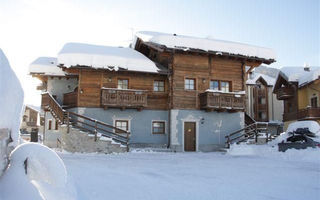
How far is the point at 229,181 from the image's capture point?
7719 mm

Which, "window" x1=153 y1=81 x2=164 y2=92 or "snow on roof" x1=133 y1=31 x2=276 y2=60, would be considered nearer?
"snow on roof" x1=133 y1=31 x2=276 y2=60

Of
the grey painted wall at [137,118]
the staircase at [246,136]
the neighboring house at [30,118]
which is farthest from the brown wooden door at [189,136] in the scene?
the neighboring house at [30,118]

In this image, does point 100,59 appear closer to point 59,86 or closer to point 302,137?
point 59,86

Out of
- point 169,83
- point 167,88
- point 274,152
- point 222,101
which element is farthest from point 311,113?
point 169,83

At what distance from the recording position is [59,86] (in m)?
22.9

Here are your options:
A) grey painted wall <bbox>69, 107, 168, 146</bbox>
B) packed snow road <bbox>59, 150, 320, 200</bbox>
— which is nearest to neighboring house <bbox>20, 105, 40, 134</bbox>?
grey painted wall <bbox>69, 107, 168, 146</bbox>

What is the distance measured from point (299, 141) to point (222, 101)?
6.22 m

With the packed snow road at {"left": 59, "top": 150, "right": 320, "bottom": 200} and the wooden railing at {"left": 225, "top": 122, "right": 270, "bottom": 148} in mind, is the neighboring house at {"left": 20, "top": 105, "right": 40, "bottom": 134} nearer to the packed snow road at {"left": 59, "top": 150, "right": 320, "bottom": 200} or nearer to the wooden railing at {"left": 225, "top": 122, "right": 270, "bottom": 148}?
the wooden railing at {"left": 225, "top": 122, "right": 270, "bottom": 148}

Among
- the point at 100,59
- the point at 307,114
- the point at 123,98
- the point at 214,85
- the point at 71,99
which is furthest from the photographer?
the point at 307,114

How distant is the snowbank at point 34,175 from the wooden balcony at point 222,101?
16.6 metres

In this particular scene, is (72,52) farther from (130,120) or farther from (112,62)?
(130,120)

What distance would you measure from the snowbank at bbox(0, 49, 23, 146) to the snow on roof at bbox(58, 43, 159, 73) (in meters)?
15.3

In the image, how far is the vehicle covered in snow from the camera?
1450cm

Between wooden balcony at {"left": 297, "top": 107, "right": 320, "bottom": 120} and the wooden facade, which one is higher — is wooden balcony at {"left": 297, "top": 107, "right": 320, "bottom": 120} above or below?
below
